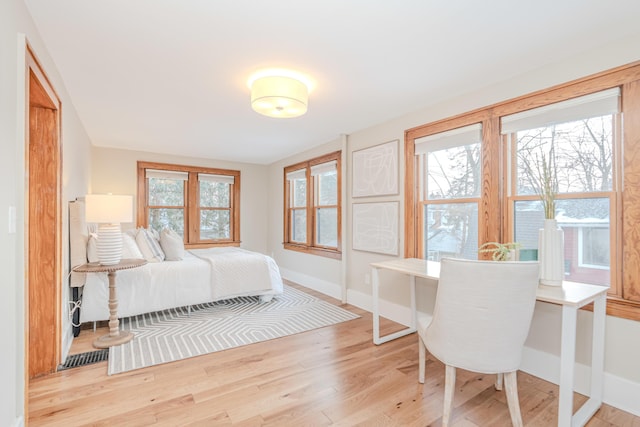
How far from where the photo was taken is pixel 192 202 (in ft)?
18.5

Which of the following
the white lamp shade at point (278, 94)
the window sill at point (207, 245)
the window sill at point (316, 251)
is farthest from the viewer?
the window sill at point (207, 245)

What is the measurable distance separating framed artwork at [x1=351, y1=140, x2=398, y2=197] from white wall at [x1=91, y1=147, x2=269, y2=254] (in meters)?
2.88

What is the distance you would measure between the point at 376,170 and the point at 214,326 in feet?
8.21

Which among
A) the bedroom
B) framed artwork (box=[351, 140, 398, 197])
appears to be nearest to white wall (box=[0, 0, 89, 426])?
the bedroom

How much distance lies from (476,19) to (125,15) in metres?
1.94

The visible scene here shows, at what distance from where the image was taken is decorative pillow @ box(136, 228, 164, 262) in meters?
3.64

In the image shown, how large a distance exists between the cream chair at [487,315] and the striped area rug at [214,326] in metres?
1.77

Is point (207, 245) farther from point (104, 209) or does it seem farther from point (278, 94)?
point (278, 94)

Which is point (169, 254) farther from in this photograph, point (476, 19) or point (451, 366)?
point (476, 19)

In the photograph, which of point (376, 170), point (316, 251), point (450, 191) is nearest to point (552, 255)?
point (450, 191)

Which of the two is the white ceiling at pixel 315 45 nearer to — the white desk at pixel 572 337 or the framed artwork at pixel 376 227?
the framed artwork at pixel 376 227

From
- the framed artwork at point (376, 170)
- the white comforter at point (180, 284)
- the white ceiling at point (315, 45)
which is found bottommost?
the white comforter at point (180, 284)

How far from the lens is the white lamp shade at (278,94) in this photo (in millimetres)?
2309

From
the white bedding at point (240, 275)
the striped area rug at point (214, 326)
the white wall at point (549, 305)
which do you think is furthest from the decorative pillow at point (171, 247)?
the white wall at point (549, 305)
